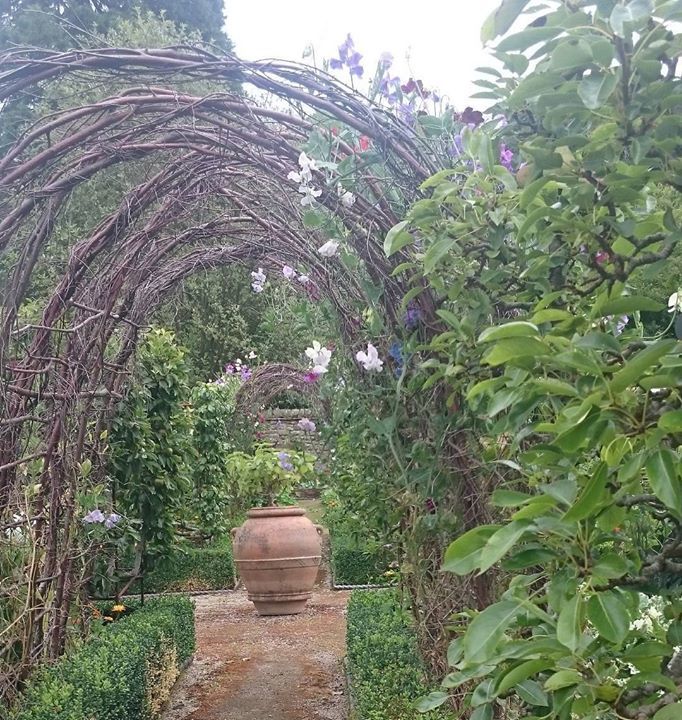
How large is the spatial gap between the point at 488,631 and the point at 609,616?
13 centimetres

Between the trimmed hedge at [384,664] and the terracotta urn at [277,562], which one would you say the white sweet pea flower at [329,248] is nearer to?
the trimmed hedge at [384,664]

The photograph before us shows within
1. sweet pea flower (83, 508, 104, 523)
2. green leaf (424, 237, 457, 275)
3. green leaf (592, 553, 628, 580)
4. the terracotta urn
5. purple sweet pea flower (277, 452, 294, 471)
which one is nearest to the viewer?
green leaf (592, 553, 628, 580)

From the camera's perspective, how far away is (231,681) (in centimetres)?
501

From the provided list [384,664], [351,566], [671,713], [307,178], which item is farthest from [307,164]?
[351,566]

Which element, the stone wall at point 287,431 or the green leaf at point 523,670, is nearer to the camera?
the green leaf at point 523,670

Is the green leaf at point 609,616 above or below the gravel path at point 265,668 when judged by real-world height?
above

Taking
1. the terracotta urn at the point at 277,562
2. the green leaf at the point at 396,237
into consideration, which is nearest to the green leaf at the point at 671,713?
the green leaf at the point at 396,237

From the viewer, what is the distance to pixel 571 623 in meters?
0.85

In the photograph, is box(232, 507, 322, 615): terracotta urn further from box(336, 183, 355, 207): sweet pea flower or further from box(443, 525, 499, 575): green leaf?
box(443, 525, 499, 575): green leaf

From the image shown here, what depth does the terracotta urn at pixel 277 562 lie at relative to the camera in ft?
23.0

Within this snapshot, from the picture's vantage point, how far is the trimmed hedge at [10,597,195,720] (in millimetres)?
3090

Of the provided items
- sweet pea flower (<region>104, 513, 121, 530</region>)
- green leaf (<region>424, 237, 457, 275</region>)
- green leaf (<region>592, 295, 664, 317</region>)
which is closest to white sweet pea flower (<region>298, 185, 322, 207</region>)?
green leaf (<region>424, 237, 457, 275</region>)

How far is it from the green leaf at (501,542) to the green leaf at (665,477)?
Answer: 13 cm

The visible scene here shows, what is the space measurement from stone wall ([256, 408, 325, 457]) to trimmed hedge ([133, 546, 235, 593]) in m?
3.60
